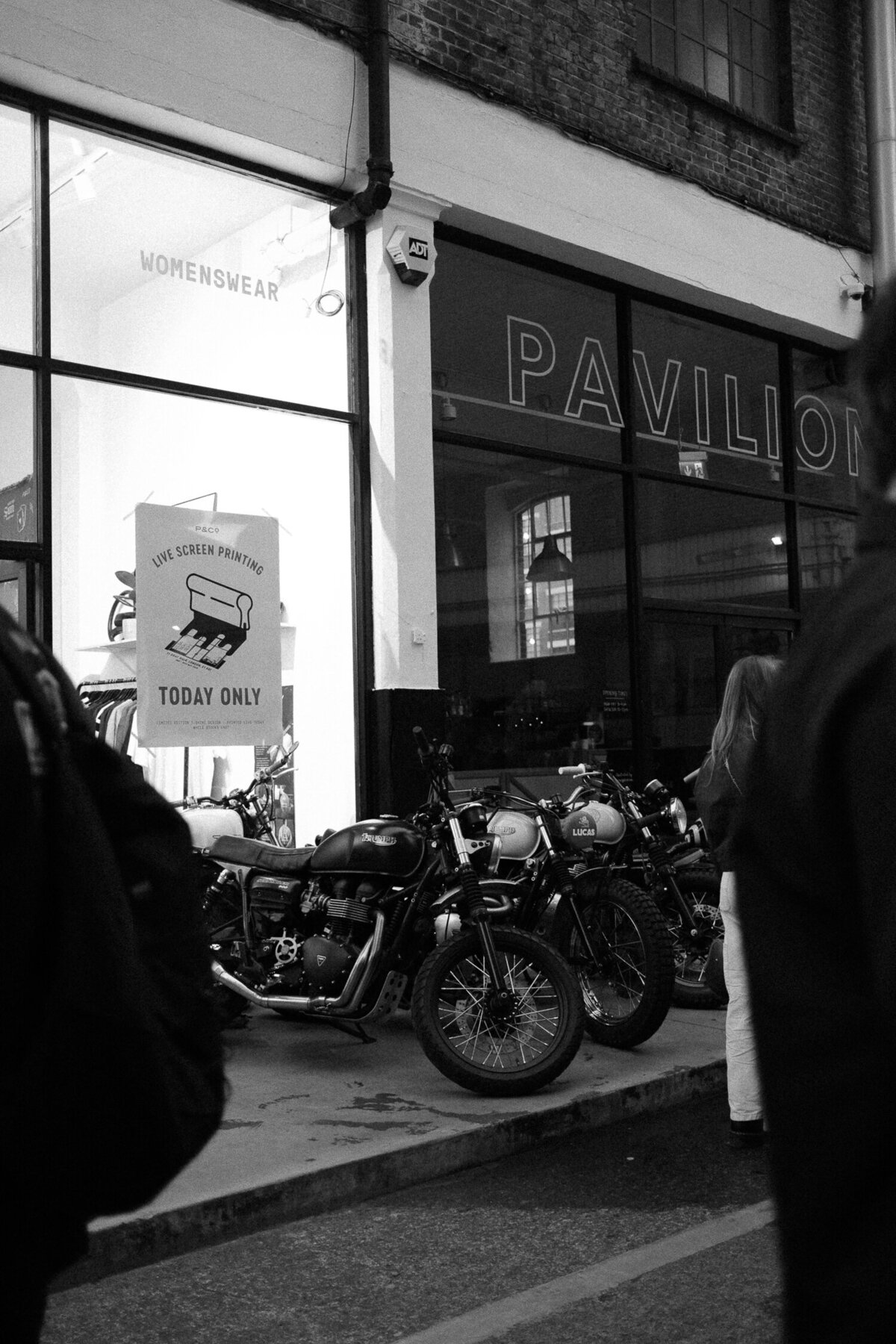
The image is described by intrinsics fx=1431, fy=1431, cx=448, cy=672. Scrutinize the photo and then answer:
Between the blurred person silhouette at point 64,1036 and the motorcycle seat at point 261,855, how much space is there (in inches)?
209

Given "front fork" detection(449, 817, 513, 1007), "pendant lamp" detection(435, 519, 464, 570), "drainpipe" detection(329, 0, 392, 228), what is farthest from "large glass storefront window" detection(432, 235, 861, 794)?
"front fork" detection(449, 817, 513, 1007)

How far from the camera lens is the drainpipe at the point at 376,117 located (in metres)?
9.03

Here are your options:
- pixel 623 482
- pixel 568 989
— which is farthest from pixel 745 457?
pixel 568 989

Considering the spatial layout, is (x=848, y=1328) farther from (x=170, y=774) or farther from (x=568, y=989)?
(x=170, y=774)

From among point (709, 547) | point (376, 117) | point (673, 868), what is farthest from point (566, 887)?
point (709, 547)

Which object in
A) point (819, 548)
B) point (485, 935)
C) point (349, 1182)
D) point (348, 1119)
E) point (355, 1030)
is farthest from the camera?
point (819, 548)

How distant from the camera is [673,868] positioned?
7902 millimetres

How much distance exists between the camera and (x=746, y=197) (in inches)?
462

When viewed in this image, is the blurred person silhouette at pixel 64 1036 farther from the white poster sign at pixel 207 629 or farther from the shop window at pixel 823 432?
the shop window at pixel 823 432

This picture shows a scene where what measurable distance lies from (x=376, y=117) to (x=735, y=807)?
5.65 m

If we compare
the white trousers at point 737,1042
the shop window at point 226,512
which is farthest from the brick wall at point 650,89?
the white trousers at point 737,1042

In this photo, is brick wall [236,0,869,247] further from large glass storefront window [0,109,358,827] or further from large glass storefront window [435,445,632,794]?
large glass storefront window [435,445,632,794]

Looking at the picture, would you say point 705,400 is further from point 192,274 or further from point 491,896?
point 491,896

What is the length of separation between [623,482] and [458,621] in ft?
7.13
